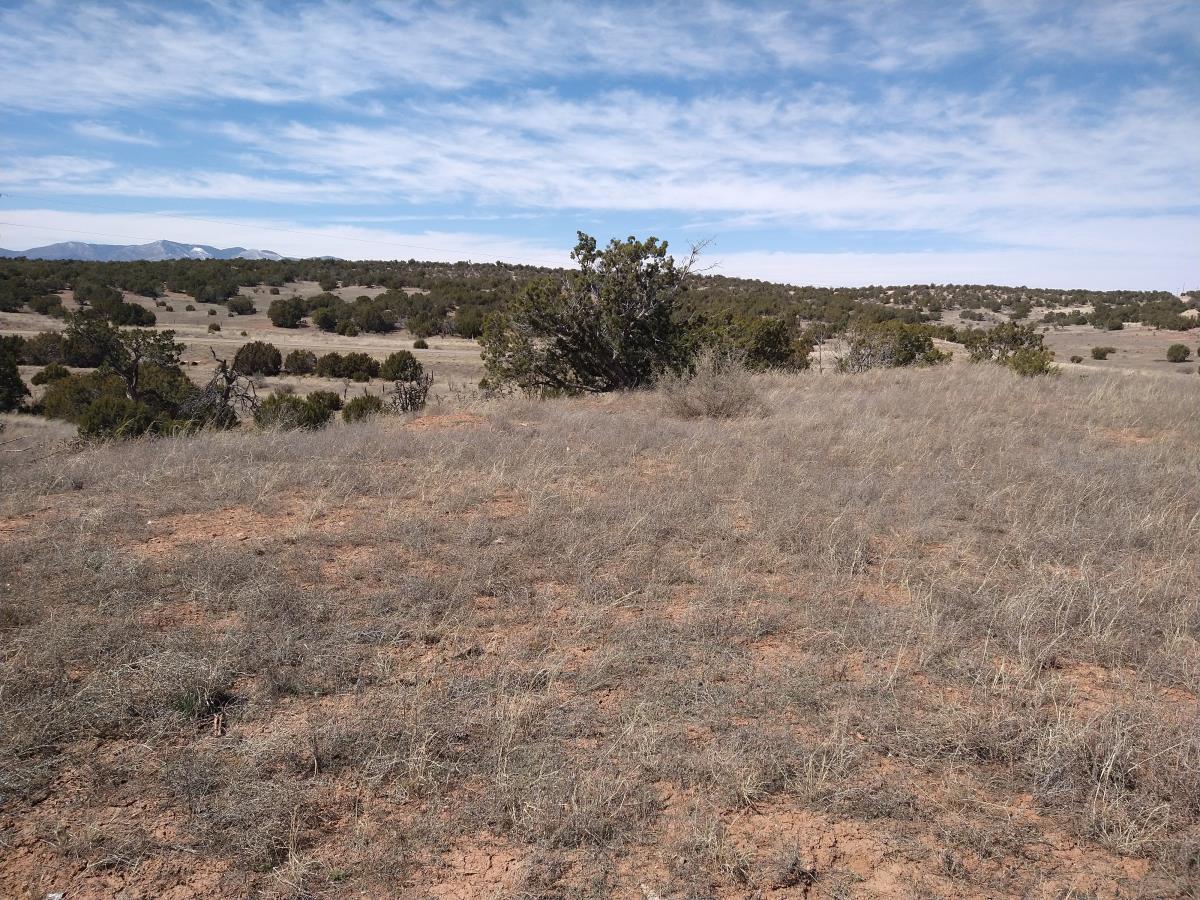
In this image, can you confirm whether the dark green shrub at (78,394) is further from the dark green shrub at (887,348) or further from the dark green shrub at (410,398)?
the dark green shrub at (887,348)

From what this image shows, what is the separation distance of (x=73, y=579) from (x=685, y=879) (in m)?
3.92

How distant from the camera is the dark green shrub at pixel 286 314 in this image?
135 ft

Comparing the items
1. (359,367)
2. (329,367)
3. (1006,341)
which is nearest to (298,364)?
(329,367)

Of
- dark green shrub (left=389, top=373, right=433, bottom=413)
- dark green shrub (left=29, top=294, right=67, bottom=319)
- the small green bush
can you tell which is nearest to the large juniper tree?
dark green shrub (left=389, top=373, right=433, bottom=413)

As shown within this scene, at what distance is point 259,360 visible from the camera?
27062 millimetres

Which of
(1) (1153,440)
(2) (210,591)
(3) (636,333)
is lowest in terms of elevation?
(2) (210,591)

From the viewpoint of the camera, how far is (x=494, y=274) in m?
79.0

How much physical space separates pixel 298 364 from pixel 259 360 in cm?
138

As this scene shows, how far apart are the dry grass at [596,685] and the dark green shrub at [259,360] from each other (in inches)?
864

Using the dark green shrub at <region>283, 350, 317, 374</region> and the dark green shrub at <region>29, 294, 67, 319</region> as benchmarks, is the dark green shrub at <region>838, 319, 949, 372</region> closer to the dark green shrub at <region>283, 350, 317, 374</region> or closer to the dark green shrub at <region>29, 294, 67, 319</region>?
the dark green shrub at <region>283, 350, 317, 374</region>

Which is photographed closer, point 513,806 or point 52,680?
point 513,806

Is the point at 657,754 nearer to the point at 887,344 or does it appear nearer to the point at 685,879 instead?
the point at 685,879

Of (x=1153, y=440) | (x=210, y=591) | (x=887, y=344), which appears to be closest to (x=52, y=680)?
(x=210, y=591)

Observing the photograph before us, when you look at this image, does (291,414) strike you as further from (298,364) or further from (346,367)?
(298,364)
